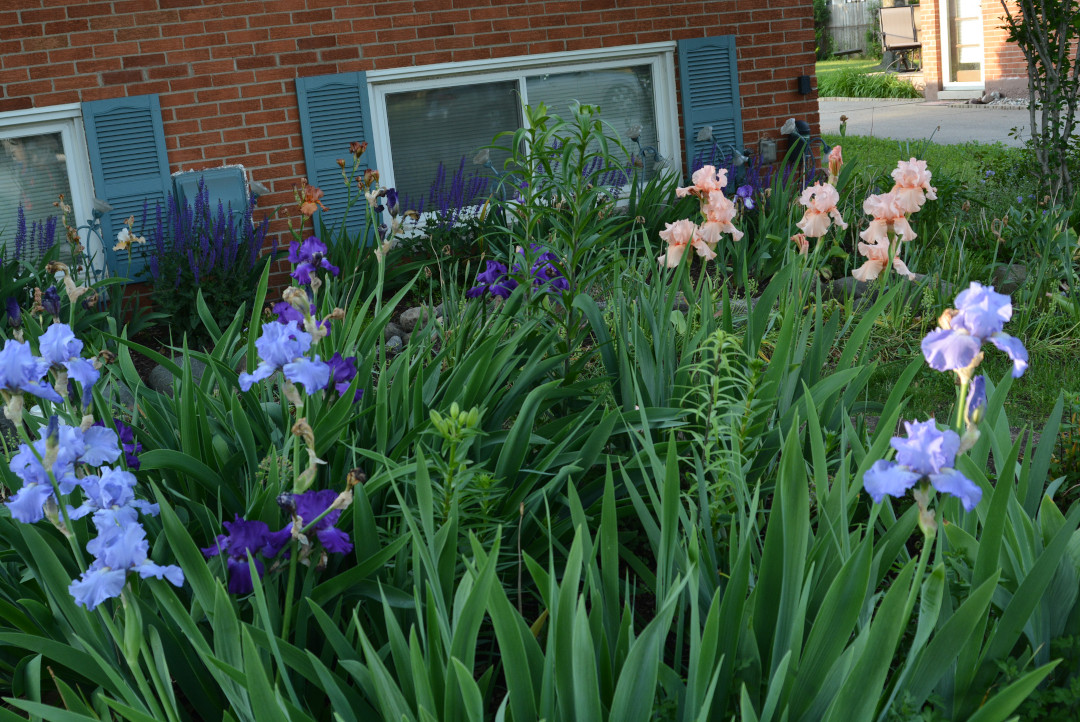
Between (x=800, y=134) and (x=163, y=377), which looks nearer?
(x=163, y=377)

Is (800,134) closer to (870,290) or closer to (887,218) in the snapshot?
(870,290)

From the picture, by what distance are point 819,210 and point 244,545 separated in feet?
6.22

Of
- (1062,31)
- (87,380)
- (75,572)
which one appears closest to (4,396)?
(87,380)

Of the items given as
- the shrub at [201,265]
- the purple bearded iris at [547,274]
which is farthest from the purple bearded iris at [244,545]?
the shrub at [201,265]

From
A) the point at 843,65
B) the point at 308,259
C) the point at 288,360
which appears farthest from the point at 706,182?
the point at 843,65

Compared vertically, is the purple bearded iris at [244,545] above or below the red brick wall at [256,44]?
below

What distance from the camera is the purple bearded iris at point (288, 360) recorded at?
1.35 m

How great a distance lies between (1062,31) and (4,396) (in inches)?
221

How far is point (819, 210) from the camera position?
8.71 ft

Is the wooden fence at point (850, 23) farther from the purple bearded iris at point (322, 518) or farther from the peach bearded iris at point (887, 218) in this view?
the purple bearded iris at point (322, 518)

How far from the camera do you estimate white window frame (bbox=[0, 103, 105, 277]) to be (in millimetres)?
4996

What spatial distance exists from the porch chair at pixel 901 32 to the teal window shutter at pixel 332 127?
1599cm

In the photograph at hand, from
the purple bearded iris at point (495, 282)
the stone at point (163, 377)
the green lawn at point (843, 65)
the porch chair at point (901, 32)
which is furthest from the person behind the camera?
the green lawn at point (843, 65)

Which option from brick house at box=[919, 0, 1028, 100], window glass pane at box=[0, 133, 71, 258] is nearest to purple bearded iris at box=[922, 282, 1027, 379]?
window glass pane at box=[0, 133, 71, 258]
